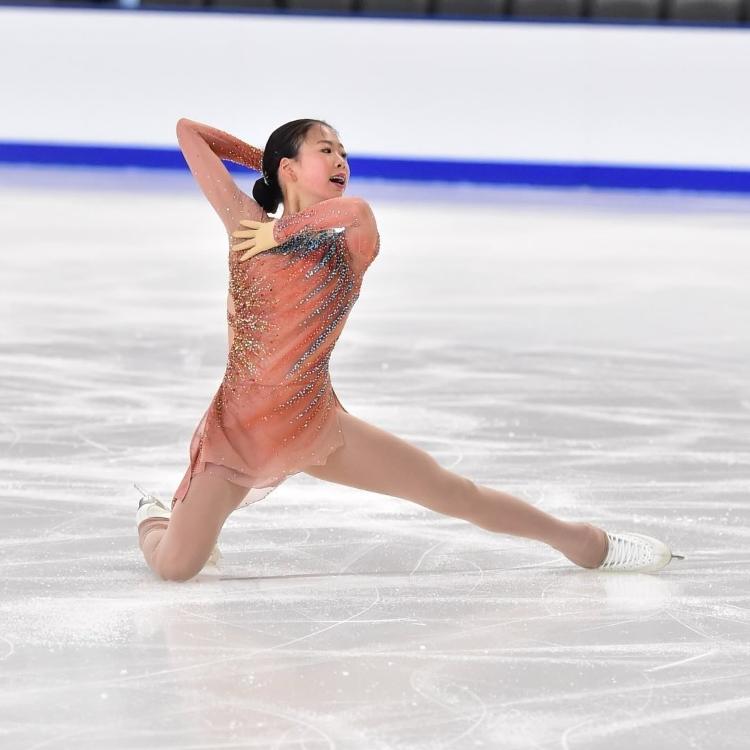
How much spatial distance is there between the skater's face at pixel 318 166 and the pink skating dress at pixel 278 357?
0.24 feet

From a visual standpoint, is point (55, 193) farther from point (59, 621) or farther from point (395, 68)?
point (59, 621)

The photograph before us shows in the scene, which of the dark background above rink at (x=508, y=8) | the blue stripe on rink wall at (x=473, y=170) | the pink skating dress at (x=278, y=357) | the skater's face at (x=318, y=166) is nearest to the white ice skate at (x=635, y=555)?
the pink skating dress at (x=278, y=357)

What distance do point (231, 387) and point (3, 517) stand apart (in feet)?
2.01

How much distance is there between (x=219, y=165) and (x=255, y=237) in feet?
0.53

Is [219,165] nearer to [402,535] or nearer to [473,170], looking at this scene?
[402,535]

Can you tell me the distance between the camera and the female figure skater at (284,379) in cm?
237

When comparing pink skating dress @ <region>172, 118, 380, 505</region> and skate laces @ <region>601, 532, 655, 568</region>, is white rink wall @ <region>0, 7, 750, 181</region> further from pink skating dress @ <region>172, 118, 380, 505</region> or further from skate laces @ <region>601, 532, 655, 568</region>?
pink skating dress @ <region>172, 118, 380, 505</region>

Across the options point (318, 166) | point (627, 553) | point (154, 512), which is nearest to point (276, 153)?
point (318, 166)

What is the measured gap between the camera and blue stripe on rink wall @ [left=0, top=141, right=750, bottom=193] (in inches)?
381

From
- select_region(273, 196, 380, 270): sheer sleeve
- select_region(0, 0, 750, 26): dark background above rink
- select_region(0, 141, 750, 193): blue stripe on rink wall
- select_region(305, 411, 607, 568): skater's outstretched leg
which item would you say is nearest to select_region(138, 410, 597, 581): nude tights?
select_region(305, 411, 607, 568): skater's outstretched leg

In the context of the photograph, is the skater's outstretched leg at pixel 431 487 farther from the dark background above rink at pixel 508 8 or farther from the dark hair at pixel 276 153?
the dark background above rink at pixel 508 8

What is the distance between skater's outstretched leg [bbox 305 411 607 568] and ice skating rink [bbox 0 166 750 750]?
0.08 m

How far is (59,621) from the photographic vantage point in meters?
2.22

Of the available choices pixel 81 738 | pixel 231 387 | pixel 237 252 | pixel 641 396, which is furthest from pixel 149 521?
pixel 641 396
